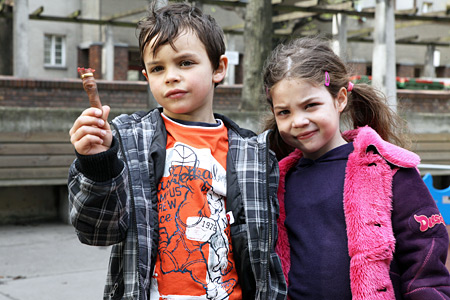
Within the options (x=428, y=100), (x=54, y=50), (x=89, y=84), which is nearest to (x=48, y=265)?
(x=89, y=84)

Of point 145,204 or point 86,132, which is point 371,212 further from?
point 86,132

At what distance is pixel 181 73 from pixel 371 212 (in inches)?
26.8

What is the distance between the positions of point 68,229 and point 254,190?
4.93 m

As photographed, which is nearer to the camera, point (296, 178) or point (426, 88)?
point (296, 178)

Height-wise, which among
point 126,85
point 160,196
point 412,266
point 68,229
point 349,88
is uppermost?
point 126,85

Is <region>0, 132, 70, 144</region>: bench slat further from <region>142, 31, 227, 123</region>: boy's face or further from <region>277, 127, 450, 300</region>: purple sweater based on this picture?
<region>277, 127, 450, 300</region>: purple sweater

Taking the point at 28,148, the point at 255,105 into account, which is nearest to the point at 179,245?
the point at 28,148

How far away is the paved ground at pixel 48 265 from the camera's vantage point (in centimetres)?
418

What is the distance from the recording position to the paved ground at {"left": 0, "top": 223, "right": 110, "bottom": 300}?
4.18 meters

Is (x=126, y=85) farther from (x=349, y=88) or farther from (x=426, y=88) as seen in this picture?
(x=349, y=88)

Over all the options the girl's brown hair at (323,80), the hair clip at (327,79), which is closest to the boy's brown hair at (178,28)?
the girl's brown hair at (323,80)

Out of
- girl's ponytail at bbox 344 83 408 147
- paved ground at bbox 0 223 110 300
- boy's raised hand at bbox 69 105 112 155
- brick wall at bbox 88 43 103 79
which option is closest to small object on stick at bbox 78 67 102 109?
boy's raised hand at bbox 69 105 112 155

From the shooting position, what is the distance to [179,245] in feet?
→ 5.41

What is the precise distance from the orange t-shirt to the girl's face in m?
0.26
